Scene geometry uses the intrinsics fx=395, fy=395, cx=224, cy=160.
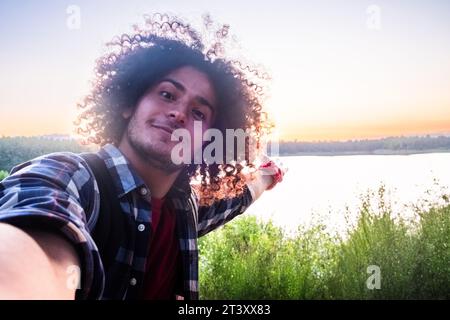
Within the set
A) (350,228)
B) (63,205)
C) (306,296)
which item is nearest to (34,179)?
(63,205)

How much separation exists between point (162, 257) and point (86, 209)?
18.2 inches

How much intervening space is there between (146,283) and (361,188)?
4.93 ft

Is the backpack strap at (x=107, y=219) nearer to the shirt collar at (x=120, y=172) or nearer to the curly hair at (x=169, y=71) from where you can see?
the shirt collar at (x=120, y=172)

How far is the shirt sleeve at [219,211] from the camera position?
1.91 m

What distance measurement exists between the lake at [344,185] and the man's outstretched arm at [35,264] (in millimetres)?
1720

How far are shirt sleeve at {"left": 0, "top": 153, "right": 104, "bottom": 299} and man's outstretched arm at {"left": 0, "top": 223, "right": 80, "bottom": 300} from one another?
0.07 feet

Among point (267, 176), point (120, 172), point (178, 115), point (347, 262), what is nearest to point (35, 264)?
point (120, 172)

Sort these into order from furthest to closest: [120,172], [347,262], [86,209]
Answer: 1. [347,262]
2. [120,172]
3. [86,209]

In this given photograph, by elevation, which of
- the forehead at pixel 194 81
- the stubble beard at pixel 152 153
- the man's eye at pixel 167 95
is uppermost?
the forehead at pixel 194 81

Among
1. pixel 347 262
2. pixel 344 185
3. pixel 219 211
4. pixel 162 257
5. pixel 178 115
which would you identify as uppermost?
pixel 178 115

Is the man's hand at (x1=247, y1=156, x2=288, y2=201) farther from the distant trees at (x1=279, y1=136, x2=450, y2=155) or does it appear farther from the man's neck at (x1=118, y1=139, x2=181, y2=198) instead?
the man's neck at (x1=118, y1=139, x2=181, y2=198)

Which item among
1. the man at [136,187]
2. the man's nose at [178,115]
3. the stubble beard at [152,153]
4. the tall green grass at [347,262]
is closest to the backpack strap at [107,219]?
the man at [136,187]

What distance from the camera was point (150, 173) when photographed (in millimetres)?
1491

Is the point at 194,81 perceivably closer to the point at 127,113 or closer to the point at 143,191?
the point at 127,113
